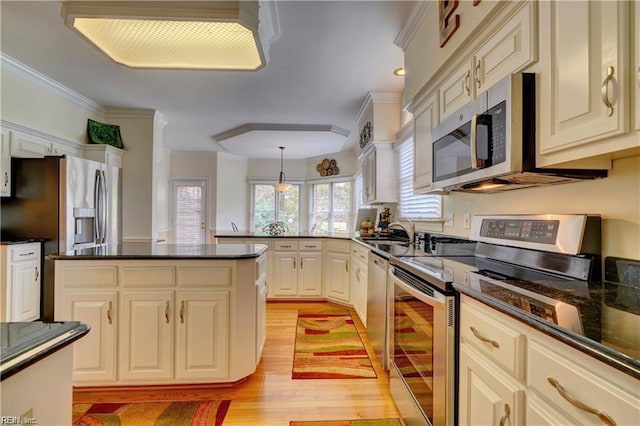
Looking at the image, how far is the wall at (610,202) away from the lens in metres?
1.13

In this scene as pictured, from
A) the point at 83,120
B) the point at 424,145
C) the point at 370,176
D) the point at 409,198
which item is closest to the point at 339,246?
the point at 370,176

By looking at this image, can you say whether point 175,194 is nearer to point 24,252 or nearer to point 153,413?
point 24,252

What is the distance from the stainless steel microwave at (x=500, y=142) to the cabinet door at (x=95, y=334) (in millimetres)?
2224

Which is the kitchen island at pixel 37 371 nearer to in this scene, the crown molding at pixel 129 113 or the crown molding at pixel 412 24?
the crown molding at pixel 412 24

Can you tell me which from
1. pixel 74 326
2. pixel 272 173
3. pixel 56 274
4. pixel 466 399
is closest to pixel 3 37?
pixel 56 274

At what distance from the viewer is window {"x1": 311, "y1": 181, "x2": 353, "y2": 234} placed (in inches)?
270

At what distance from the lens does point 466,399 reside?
121 cm

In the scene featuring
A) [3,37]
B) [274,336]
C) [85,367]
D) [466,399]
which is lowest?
[274,336]

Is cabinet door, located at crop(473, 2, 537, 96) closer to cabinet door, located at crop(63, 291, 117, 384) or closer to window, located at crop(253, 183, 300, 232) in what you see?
cabinet door, located at crop(63, 291, 117, 384)

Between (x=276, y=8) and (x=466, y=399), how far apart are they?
2.50 meters

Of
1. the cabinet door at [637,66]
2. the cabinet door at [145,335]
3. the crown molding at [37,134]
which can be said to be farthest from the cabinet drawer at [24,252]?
the cabinet door at [637,66]

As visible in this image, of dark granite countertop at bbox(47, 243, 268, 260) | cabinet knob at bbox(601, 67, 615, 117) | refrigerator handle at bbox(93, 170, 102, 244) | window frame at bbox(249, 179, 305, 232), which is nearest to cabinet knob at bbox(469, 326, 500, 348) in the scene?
cabinet knob at bbox(601, 67, 615, 117)

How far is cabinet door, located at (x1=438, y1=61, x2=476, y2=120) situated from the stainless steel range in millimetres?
668

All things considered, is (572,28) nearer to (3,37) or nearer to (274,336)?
(274,336)
